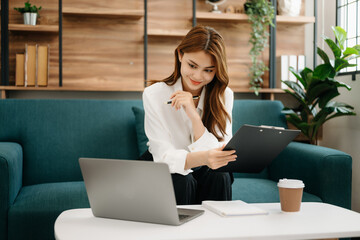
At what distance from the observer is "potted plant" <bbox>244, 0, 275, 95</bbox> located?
3.21m

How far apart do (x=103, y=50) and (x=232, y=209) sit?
7.48ft

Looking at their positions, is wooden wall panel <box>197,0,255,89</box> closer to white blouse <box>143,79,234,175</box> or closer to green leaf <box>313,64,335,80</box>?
green leaf <box>313,64,335,80</box>

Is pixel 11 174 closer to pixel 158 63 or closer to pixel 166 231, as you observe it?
pixel 166 231

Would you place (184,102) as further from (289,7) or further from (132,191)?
(289,7)

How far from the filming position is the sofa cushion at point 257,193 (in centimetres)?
203

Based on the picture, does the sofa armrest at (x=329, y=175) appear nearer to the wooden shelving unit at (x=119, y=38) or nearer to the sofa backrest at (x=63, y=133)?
the sofa backrest at (x=63, y=133)

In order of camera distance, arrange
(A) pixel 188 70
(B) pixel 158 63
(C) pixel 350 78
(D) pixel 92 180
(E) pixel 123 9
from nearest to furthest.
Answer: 1. (D) pixel 92 180
2. (A) pixel 188 70
3. (C) pixel 350 78
4. (E) pixel 123 9
5. (B) pixel 158 63

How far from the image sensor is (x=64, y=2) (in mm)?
3178

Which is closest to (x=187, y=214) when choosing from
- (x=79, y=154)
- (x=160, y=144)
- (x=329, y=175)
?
(x=160, y=144)

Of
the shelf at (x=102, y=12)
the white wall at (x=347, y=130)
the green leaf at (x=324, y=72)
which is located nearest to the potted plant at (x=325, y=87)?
the green leaf at (x=324, y=72)

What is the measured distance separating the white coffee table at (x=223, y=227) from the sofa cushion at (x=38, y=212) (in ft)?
2.12

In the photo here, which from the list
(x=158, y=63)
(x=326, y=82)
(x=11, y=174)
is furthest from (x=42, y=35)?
(x=326, y=82)

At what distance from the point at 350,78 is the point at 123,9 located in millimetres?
1711

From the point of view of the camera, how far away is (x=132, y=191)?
3.76 feet
